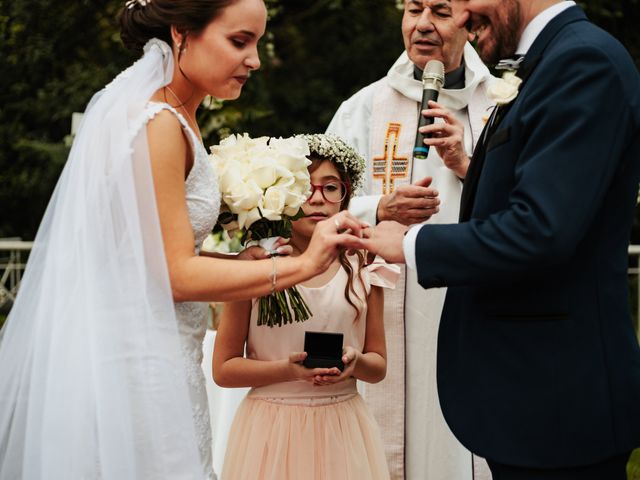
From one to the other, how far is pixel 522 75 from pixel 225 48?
0.88 m

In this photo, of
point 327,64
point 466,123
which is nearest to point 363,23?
point 327,64

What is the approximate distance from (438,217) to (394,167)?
1.09 feet

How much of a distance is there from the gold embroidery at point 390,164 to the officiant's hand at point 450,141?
36cm

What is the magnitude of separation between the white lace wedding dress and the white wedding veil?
0.19 m

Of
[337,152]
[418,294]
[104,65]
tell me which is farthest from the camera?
[104,65]

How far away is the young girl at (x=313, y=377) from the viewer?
348 cm

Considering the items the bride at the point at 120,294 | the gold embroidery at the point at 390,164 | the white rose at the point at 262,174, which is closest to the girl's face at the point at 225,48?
the bride at the point at 120,294

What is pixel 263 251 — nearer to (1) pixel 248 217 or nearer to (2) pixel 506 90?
(1) pixel 248 217

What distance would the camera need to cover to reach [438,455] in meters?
4.30

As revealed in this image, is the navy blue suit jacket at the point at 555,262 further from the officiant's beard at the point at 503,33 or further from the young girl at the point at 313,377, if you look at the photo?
the young girl at the point at 313,377

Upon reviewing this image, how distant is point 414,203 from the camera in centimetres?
349

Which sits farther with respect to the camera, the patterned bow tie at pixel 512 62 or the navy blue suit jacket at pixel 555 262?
the patterned bow tie at pixel 512 62

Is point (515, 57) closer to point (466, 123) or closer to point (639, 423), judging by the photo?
point (639, 423)

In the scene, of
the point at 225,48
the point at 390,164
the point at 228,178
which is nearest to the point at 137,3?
the point at 225,48
